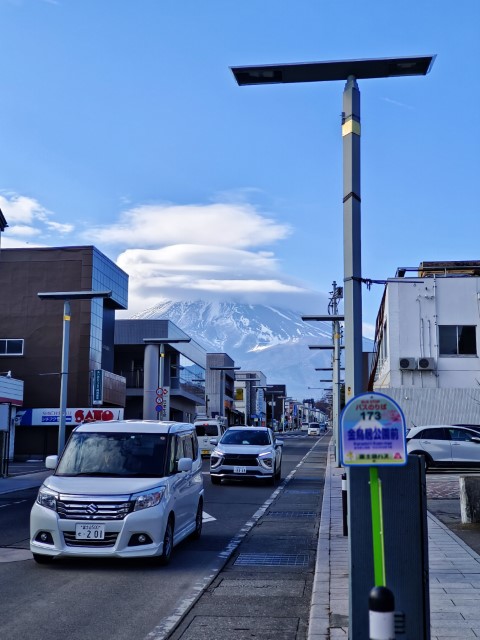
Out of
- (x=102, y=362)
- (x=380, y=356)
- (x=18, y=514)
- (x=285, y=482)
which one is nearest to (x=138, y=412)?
(x=102, y=362)

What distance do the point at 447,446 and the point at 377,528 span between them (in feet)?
77.1

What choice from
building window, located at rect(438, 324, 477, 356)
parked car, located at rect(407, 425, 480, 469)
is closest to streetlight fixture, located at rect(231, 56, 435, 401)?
parked car, located at rect(407, 425, 480, 469)

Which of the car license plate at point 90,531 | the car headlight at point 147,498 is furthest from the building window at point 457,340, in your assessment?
the car license plate at point 90,531

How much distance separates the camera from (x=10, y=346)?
5184cm

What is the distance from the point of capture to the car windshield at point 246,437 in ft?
83.6

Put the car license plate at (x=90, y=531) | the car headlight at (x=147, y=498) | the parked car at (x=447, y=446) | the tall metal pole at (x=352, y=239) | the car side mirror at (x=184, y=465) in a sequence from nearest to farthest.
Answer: the tall metal pole at (x=352, y=239) → the car license plate at (x=90, y=531) → the car headlight at (x=147, y=498) → the car side mirror at (x=184, y=465) → the parked car at (x=447, y=446)

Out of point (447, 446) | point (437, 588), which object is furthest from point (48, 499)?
point (447, 446)

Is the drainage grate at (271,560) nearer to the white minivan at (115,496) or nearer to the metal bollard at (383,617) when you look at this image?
the white minivan at (115,496)

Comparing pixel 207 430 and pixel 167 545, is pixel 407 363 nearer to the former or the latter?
pixel 207 430

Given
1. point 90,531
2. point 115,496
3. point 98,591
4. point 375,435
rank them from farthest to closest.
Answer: point 115,496 < point 90,531 < point 98,591 < point 375,435

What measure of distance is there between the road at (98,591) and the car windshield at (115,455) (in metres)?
1.17

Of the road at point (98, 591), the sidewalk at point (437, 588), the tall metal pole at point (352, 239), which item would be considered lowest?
the road at point (98, 591)

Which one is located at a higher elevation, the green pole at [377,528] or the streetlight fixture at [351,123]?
the streetlight fixture at [351,123]

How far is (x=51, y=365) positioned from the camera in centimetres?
5150
